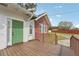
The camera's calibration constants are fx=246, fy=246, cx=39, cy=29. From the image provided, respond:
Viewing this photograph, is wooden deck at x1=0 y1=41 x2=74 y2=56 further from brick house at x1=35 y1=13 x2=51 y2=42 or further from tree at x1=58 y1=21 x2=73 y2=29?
tree at x1=58 y1=21 x2=73 y2=29

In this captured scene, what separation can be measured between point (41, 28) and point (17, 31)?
Result: 1.59ft

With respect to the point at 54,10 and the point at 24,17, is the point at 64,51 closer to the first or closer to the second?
the point at 54,10

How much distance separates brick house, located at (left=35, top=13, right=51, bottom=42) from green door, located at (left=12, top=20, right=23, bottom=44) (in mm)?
315

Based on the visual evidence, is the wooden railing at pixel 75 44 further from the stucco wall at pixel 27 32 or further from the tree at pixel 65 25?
the stucco wall at pixel 27 32

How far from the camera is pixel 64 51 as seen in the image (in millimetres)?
→ 4633

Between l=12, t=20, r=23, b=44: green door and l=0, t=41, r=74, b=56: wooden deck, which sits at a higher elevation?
l=12, t=20, r=23, b=44: green door

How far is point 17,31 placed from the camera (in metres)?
4.87

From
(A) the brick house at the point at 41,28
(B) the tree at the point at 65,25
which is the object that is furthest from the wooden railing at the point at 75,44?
(A) the brick house at the point at 41,28

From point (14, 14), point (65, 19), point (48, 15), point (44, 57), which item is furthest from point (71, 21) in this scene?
point (14, 14)

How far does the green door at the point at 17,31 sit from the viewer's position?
4816 mm

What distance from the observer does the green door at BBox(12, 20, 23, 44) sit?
190 inches

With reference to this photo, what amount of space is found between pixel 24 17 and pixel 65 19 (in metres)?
0.92

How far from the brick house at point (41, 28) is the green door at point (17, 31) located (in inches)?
12.4

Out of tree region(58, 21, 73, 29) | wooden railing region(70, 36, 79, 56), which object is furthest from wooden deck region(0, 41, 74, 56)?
tree region(58, 21, 73, 29)
